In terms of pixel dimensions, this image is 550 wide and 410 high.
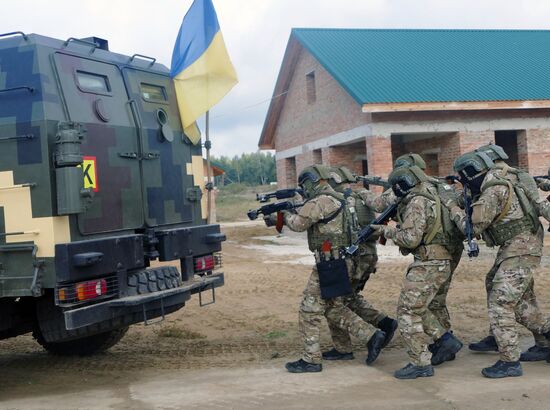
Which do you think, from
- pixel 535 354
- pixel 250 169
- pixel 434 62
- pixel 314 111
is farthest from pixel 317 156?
pixel 250 169

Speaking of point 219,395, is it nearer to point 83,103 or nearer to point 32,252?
point 32,252

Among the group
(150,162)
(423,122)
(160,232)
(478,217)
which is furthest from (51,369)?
(423,122)

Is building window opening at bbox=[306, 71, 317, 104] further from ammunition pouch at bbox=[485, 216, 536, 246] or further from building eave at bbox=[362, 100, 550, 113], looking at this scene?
ammunition pouch at bbox=[485, 216, 536, 246]

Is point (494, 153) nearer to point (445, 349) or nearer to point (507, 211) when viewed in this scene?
point (507, 211)

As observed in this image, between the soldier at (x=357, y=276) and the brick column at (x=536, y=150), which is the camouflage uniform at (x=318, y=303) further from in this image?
the brick column at (x=536, y=150)

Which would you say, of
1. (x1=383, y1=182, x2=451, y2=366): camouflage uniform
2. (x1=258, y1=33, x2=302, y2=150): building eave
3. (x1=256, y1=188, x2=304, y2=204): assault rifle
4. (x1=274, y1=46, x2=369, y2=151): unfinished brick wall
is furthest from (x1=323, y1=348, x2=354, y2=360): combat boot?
(x1=258, y1=33, x2=302, y2=150): building eave

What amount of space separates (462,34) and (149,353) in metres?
17.1

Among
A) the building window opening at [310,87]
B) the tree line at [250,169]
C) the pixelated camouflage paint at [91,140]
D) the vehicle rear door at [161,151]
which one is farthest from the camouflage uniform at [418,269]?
the tree line at [250,169]

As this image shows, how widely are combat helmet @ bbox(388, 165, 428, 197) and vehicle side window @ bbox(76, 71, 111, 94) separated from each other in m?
2.50

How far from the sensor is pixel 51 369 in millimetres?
6098

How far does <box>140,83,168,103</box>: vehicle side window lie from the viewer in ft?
19.2

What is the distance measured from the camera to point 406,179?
211 inches

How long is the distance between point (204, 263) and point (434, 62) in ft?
45.3

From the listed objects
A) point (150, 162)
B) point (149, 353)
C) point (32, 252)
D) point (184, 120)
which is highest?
point (184, 120)
